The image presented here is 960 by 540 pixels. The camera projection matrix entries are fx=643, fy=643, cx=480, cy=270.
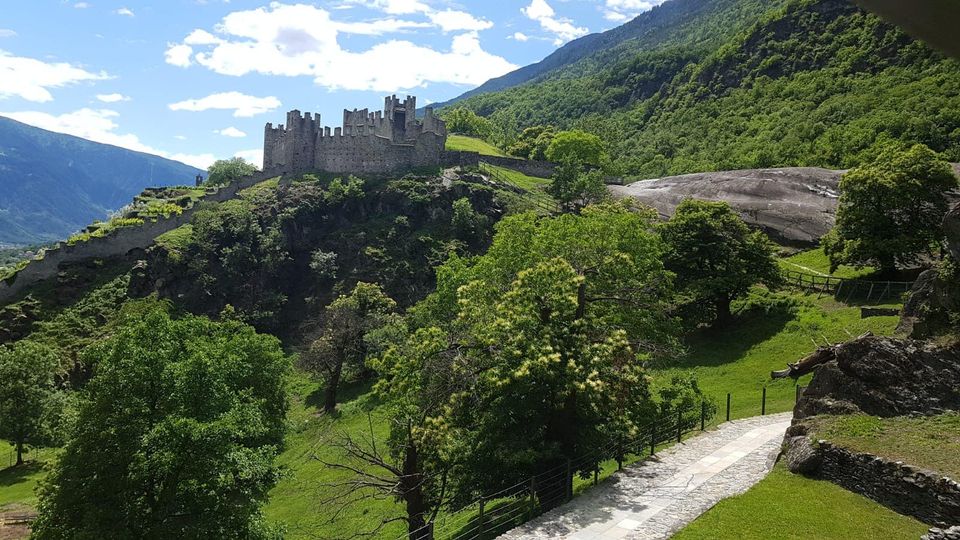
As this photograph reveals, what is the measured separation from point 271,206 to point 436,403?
2324 inches

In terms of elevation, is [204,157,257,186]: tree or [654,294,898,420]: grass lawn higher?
[204,157,257,186]: tree

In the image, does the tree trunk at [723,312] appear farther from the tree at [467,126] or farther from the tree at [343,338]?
the tree at [467,126]

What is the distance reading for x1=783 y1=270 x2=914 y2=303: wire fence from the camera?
35.3 meters

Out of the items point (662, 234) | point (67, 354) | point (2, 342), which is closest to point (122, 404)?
point (662, 234)

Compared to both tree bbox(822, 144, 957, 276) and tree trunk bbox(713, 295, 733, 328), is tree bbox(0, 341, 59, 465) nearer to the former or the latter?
tree trunk bbox(713, 295, 733, 328)

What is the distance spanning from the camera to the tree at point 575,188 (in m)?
61.6

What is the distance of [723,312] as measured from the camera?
3922 cm

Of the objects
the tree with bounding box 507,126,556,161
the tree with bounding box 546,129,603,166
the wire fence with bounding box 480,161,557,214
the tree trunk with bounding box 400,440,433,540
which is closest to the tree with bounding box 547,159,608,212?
the wire fence with bounding box 480,161,557,214

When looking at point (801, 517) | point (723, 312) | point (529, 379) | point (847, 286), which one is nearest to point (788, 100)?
point (847, 286)

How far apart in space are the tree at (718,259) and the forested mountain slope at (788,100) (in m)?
26.2

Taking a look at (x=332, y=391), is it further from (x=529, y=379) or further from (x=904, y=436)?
(x=904, y=436)

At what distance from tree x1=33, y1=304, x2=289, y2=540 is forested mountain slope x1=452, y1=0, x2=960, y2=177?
57.4 meters

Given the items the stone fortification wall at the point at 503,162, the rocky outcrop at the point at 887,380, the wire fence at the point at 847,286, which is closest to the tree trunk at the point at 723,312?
the wire fence at the point at 847,286

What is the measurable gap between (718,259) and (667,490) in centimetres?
2316
